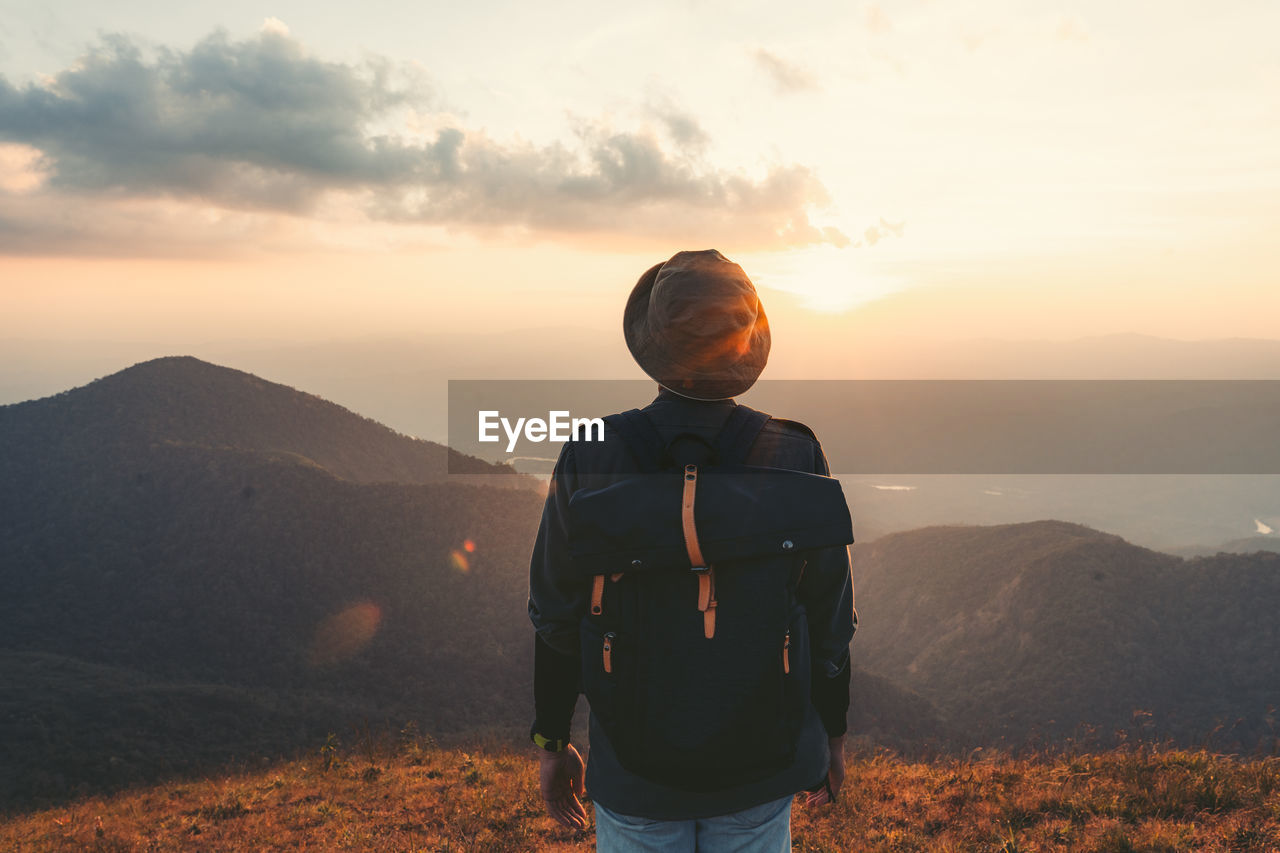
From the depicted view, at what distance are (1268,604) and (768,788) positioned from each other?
48488 millimetres

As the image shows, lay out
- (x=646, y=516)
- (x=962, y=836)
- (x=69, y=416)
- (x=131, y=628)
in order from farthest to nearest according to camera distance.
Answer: (x=69, y=416)
(x=131, y=628)
(x=962, y=836)
(x=646, y=516)

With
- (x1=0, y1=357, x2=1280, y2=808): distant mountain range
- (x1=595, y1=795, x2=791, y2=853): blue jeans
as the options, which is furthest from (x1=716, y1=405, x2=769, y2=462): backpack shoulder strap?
(x1=0, y1=357, x2=1280, y2=808): distant mountain range

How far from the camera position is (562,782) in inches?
86.4

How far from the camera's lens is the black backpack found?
172cm

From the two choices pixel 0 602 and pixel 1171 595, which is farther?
pixel 1171 595

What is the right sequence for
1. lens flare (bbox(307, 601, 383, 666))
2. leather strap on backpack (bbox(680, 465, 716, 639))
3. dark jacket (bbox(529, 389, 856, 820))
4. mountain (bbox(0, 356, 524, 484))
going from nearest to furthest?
leather strap on backpack (bbox(680, 465, 716, 639))
dark jacket (bbox(529, 389, 856, 820))
lens flare (bbox(307, 601, 383, 666))
mountain (bbox(0, 356, 524, 484))

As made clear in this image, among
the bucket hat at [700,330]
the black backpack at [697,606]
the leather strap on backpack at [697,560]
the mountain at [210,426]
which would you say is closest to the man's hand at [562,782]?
the black backpack at [697,606]

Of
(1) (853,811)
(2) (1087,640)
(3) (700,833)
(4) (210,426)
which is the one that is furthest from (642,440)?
(4) (210,426)

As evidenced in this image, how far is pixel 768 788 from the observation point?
1904 mm

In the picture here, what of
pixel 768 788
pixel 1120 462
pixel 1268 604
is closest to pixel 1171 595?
pixel 1268 604

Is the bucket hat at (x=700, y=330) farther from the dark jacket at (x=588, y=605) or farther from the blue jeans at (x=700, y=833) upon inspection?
the blue jeans at (x=700, y=833)

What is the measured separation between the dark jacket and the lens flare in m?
27.6

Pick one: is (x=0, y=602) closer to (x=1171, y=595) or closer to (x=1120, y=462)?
(x=1171, y=595)

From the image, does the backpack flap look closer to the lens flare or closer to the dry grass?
the dry grass
